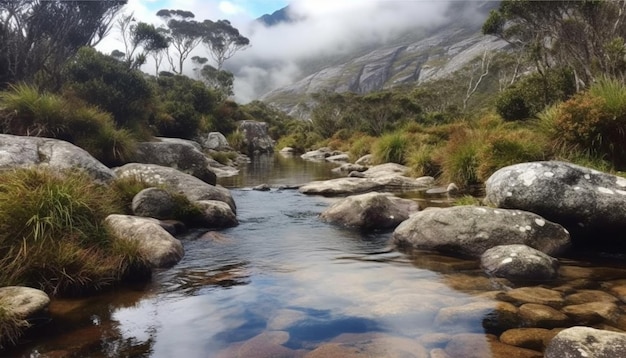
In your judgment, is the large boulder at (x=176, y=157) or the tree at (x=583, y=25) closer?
the large boulder at (x=176, y=157)

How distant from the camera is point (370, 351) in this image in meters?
4.32

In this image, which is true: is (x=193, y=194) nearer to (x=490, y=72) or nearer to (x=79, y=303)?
(x=79, y=303)

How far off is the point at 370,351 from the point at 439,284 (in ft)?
7.41

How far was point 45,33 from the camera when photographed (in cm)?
2841

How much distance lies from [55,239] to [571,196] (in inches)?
→ 316

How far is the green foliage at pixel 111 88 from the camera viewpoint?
75.8 feet

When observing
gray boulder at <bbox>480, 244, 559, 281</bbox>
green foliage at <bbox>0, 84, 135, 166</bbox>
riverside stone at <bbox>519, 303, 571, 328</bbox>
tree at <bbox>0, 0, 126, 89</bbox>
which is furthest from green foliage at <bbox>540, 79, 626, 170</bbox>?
tree at <bbox>0, 0, 126, 89</bbox>

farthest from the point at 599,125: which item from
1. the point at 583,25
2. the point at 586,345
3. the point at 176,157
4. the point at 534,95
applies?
the point at 583,25

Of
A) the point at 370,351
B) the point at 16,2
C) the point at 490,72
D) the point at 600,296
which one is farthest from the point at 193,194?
the point at 490,72

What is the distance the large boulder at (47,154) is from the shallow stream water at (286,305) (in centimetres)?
388

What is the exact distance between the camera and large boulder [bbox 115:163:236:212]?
38.9ft

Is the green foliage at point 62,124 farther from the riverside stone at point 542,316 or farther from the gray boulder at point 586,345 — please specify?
the gray boulder at point 586,345

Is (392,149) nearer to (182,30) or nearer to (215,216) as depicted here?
(215,216)

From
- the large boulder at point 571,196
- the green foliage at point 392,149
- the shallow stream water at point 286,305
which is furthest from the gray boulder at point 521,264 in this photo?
the green foliage at point 392,149
